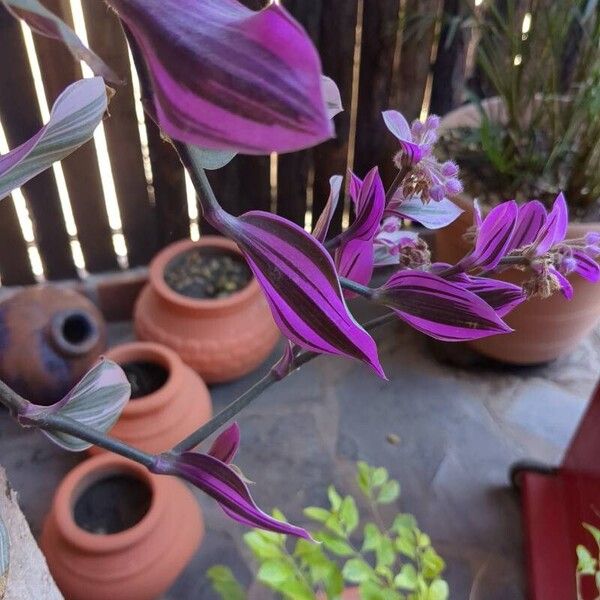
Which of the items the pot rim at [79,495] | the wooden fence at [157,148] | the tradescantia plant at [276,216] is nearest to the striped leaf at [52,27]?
the tradescantia plant at [276,216]

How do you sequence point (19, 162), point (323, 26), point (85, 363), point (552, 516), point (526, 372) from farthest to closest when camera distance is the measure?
point (526, 372)
point (323, 26)
point (85, 363)
point (552, 516)
point (19, 162)

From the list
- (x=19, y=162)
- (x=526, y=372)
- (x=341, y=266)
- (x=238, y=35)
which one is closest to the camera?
(x=238, y=35)

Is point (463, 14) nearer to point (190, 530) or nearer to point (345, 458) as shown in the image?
point (345, 458)

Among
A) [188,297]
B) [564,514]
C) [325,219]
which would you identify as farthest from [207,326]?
[325,219]

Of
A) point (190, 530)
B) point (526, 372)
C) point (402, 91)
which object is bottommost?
point (526, 372)

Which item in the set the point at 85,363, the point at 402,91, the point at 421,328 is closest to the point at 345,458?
the point at 85,363

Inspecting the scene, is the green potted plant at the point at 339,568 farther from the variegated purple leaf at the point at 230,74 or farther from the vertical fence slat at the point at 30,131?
Answer: the vertical fence slat at the point at 30,131

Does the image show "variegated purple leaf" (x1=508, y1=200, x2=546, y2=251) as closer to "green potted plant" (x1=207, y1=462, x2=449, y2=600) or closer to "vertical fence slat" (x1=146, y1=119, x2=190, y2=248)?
"green potted plant" (x1=207, y1=462, x2=449, y2=600)

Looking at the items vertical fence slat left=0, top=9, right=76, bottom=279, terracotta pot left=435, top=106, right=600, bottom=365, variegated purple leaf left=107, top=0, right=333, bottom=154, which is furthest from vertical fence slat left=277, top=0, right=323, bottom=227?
variegated purple leaf left=107, top=0, right=333, bottom=154

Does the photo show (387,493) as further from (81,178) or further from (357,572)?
(81,178)
